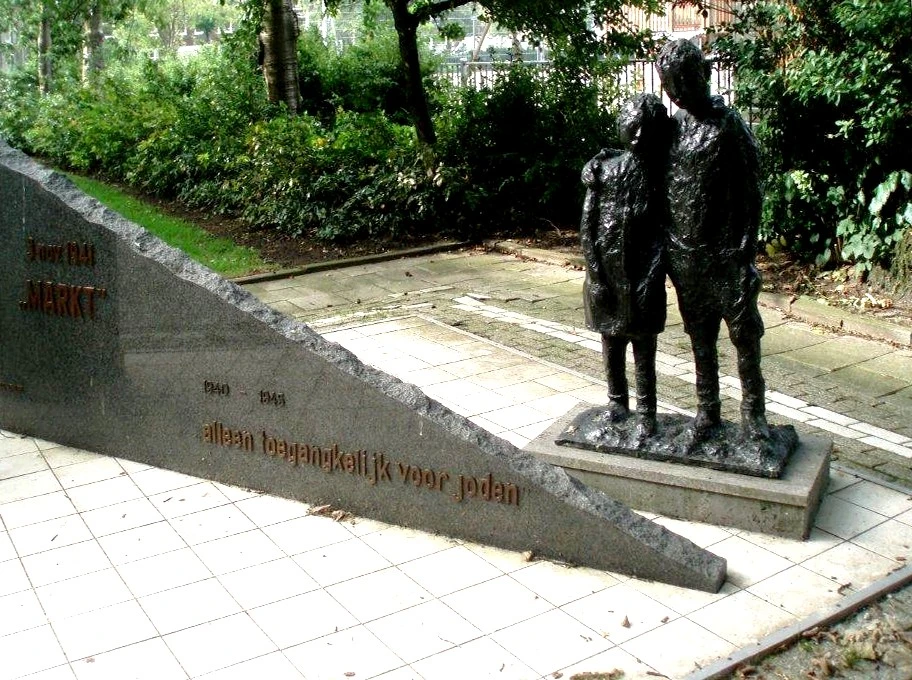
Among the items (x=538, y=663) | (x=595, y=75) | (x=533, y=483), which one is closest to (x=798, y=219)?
A: (x=595, y=75)

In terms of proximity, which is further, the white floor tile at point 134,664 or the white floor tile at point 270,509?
the white floor tile at point 270,509

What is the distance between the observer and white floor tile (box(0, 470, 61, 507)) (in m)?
6.32

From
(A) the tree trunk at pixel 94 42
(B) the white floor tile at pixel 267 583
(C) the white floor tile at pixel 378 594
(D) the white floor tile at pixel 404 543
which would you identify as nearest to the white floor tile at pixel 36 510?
(B) the white floor tile at pixel 267 583

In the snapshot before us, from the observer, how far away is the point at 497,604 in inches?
197

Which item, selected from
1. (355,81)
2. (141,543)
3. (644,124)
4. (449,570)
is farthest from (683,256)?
(355,81)

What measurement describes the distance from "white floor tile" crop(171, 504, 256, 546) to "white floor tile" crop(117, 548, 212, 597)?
0.18 meters

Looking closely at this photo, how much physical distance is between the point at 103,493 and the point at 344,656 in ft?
7.83

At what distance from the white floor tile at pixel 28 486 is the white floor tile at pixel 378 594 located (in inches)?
86.6

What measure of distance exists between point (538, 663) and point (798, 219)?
7.76 m

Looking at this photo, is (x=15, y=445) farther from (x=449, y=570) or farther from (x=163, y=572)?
(x=449, y=570)

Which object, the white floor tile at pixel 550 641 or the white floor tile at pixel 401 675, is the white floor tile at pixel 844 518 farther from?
the white floor tile at pixel 401 675

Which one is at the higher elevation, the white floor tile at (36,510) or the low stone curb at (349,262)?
the low stone curb at (349,262)

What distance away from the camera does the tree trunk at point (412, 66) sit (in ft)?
45.5

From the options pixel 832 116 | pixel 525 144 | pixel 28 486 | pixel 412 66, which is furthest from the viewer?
pixel 525 144
